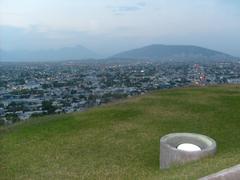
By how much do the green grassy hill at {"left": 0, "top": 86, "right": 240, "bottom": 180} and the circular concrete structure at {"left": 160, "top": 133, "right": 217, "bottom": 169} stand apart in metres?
0.19

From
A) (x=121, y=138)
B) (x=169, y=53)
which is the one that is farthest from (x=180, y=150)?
(x=169, y=53)

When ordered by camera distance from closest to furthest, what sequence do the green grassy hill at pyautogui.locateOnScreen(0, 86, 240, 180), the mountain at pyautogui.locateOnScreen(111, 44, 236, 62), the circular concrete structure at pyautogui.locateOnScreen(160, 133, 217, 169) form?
the circular concrete structure at pyautogui.locateOnScreen(160, 133, 217, 169) < the green grassy hill at pyautogui.locateOnScreen(0, 86, 240, 180) < the mountain at pyautogui.locateOnScreen(111, 44, 236, 62)

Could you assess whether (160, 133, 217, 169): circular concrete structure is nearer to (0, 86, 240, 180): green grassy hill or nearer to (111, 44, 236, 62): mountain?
(0, 86, 240, 180): green grassy hill

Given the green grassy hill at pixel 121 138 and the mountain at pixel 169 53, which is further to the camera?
the mountain at pixel 169 53

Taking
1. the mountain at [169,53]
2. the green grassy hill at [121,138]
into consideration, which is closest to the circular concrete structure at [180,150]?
the green grassy hill at [121,138]

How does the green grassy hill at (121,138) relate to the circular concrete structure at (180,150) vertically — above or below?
below

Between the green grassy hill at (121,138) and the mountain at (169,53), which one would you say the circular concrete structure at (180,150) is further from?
the mountain at (169,53)

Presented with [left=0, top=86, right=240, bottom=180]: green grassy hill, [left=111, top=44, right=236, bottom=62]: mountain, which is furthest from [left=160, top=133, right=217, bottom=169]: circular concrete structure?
[left=111, top=44, right=236, bottom=62]: mountain

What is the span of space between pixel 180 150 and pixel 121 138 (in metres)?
2.45

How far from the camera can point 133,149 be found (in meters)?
Answer: 7.30

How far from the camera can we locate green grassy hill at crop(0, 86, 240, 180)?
19.5 feet

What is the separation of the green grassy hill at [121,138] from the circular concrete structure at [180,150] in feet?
0.63

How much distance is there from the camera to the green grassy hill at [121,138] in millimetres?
5949

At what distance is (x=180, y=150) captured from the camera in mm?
5723
